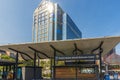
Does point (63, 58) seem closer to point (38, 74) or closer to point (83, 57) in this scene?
point (83, 57)

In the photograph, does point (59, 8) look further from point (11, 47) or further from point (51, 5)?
point (11, 47)

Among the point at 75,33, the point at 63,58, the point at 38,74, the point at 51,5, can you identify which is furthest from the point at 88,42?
the point at 75,33

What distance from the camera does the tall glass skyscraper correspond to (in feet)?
343

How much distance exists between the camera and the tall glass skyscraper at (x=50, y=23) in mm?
104688

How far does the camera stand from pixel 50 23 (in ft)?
348

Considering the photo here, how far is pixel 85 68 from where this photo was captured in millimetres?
20766

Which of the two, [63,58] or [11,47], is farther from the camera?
[11,47]

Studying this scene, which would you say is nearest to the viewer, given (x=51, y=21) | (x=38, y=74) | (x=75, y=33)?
(x=38, y=74)

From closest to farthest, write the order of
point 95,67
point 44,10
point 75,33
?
point 95,67 → point 44,10 → point 75,33

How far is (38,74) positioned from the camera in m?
25.5

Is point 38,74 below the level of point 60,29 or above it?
below

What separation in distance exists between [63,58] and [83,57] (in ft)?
6.65

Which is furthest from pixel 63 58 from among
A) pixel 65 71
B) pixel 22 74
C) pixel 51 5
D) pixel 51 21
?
pixel 51 5

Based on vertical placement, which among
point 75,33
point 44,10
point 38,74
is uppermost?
point 44,10
